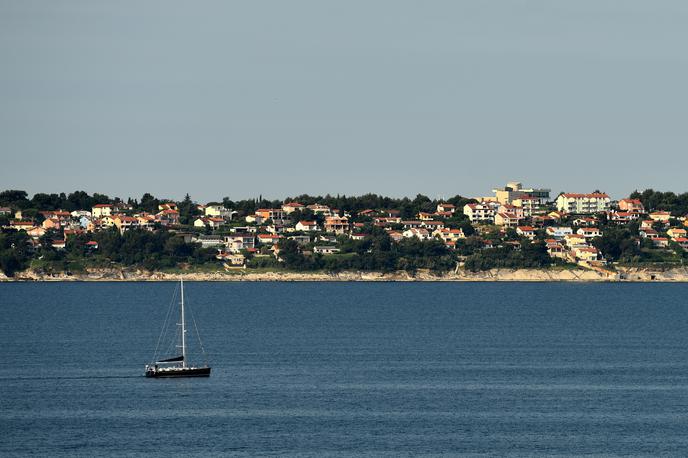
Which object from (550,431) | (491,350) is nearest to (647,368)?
(491,350)

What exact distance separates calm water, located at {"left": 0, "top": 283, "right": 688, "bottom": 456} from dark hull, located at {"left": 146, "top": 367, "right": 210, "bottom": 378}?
1.29 meters

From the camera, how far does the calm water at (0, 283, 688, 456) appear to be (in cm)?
6888

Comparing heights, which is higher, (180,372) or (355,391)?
(180,372)

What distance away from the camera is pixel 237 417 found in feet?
247

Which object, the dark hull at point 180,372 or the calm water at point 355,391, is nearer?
the calm water at point 355,391

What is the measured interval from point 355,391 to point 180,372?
13946 millimetres

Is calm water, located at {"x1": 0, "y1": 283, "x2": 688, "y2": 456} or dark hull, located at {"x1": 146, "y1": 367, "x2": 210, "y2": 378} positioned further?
dark hull, located at {"x1": 146, "y1": 367, "x2": 210, "y2": 378}

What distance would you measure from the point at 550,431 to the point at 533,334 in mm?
58413

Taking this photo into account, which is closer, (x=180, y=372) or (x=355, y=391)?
(x=355, y=391)

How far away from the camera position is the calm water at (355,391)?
2712 inches

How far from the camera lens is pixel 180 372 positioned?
91.7m

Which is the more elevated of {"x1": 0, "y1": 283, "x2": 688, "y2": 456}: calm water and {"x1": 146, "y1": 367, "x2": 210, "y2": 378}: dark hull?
{"x1": 146, "y1": 367, "x2": 210, "y2": 378}: dark hull

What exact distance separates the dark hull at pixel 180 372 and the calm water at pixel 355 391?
50.6 inches

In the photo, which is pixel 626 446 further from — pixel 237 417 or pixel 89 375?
pixel 89 375
